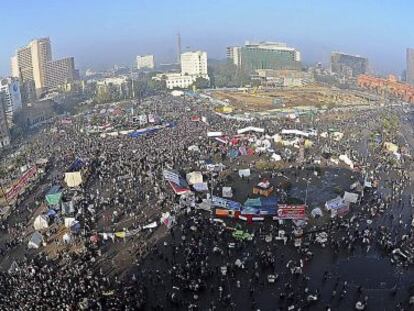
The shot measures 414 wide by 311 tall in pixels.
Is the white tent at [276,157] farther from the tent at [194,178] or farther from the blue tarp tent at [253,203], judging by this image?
the blue tarp tent at [253,203]

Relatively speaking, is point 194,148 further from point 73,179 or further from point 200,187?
point 73,179

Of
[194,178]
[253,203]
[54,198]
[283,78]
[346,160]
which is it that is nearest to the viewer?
[253,203]

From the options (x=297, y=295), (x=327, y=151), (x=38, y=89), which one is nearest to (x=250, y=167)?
(x=327, y=151)

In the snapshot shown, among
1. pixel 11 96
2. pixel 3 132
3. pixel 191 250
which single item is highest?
pixel 11 96

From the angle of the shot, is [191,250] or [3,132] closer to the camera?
[191,250]

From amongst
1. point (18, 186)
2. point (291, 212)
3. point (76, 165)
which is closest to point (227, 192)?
point (291, 212)

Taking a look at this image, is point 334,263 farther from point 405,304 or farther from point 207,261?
point 207,261
